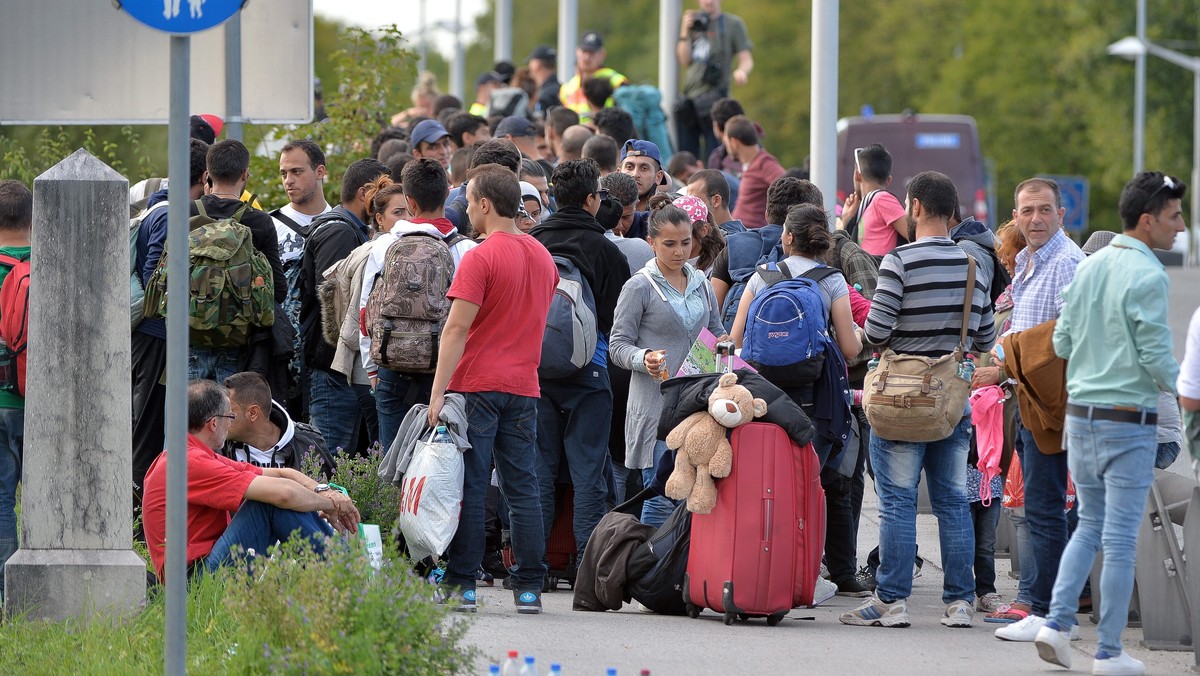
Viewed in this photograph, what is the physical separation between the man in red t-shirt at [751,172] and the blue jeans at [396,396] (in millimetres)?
4407

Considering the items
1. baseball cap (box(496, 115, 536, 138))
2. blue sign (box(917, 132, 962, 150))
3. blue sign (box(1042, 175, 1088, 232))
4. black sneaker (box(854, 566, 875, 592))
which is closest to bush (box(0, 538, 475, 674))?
black sneaker (box(854, 566, 875, 592))

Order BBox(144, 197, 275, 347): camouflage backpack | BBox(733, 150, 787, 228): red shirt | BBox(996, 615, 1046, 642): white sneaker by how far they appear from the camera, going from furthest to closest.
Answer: BBox(733, 150, 787, 228): red shirt
BBox(144, 197, 275, 347): camouflage backpack
BBox(996, 615, 1046, 642): white sneaker

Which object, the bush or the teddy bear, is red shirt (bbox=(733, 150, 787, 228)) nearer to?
the teddy bear

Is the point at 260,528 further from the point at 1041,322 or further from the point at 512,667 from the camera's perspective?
the point at 1041,322

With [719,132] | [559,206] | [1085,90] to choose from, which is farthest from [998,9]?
[559,206]

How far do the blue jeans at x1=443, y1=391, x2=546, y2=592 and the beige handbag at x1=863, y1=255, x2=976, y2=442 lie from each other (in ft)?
5.10

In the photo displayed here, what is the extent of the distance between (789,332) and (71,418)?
127 inches

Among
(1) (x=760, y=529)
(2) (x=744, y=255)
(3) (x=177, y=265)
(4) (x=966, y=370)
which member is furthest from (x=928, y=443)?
(3) (x=177, y=265)

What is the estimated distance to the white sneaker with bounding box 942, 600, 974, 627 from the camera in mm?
8047

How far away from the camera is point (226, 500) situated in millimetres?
7309

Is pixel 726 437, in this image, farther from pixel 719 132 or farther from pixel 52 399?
pixel 719 132

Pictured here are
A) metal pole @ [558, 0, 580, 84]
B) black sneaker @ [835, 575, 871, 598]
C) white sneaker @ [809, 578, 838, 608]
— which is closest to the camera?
white sneaker @ [809, 578, 838, 608]

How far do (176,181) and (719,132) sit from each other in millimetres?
9137

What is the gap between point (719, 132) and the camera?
14383mm
